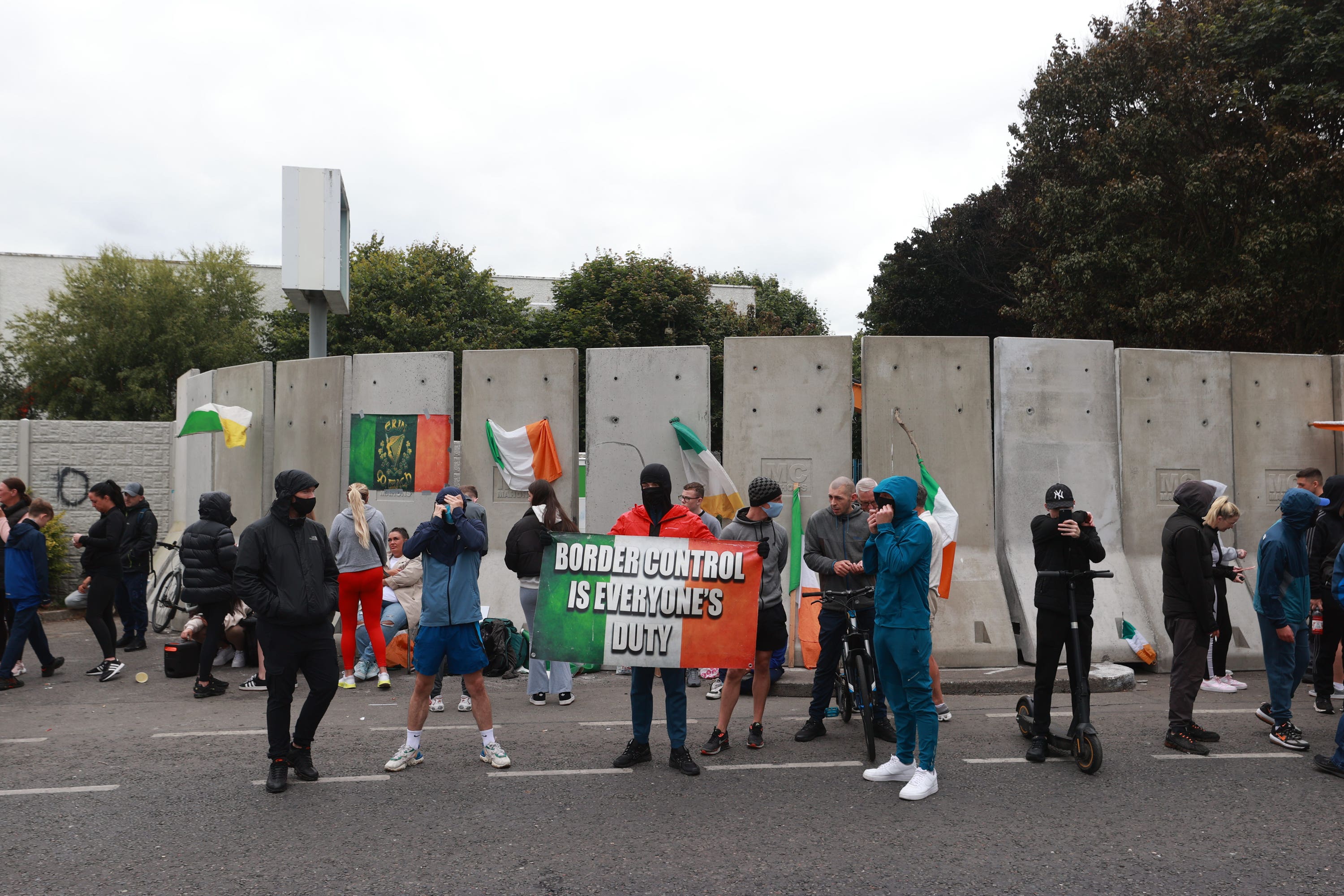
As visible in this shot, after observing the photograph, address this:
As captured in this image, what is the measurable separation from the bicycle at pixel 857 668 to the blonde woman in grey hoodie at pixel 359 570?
178 inches

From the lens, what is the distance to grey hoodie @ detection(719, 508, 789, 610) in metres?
6.75

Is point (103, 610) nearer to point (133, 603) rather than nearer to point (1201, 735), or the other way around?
point (133, 603)

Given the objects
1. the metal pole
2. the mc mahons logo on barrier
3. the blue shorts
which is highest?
the metal pole

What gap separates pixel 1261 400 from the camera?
10992 mm

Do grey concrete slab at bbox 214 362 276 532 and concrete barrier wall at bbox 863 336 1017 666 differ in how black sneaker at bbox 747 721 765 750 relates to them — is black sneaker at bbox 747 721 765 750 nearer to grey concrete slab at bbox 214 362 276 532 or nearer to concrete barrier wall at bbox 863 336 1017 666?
concrete barrier wall at bbox 863 336 1017 666

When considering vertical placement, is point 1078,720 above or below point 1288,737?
above

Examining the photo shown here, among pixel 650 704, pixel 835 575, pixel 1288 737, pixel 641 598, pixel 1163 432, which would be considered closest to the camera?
pixel 650 704

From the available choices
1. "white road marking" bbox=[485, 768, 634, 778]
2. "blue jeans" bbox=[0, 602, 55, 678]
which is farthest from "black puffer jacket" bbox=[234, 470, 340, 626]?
"blue jeans" bbox=[0, 602, 55, 678]

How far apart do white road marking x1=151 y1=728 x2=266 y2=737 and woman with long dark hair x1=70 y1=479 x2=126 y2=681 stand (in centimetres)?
282

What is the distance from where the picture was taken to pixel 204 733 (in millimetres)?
7059

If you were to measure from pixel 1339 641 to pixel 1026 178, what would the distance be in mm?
21183

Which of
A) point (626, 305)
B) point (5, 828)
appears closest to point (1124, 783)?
point (5, 828)

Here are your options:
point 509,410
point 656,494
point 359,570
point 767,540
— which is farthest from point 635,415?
point 656,494

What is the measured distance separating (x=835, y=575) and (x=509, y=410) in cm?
572
